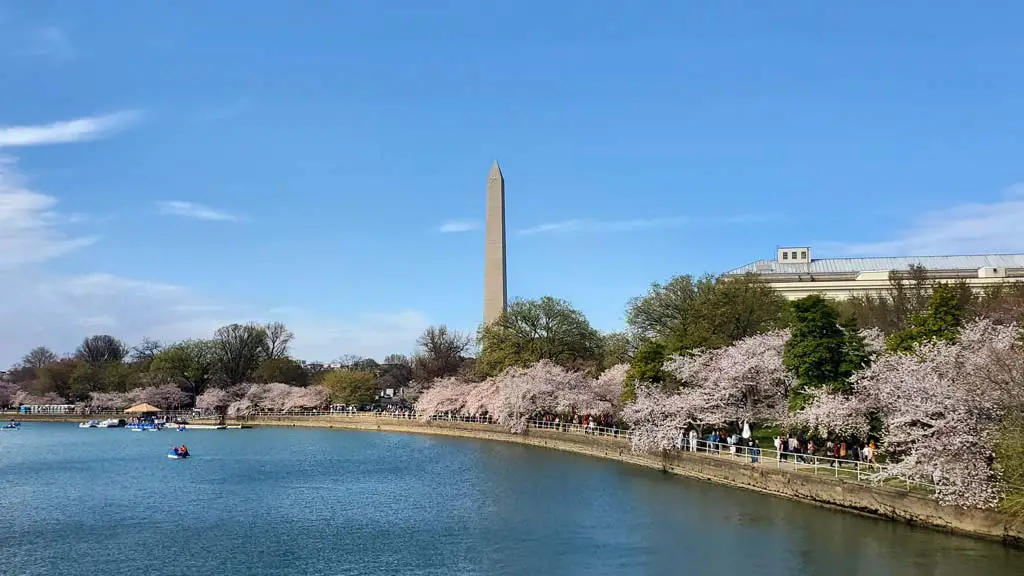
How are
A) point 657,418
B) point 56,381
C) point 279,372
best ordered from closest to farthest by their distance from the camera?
point 657,418 → point 279,372 → point 56,381

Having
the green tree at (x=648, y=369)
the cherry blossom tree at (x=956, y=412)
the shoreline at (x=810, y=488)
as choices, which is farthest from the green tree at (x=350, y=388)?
the cherry blossom tree at (x=956, y=412)

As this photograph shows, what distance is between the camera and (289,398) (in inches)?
4289

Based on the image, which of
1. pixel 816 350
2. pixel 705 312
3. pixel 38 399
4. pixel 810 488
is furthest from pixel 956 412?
pixel 38 399

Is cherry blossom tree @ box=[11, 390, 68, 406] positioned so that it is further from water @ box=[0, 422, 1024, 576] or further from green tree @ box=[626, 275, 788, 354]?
green tree @ box=[626, 275, 788, 354]

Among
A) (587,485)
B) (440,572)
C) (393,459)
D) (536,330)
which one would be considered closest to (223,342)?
(536,330)

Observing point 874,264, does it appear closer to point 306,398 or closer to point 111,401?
point 306,398

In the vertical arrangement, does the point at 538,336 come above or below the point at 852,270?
below

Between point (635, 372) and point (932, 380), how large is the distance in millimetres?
25141

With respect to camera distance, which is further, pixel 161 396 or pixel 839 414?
pixel 161 396

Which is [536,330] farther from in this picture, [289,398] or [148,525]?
[148,525]

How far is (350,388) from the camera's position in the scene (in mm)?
111500

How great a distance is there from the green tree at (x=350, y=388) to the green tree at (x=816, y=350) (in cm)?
7985

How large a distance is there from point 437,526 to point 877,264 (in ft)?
332

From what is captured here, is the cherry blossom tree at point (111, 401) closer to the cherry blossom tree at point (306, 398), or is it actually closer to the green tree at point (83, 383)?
the green tree at point (83, 383)
